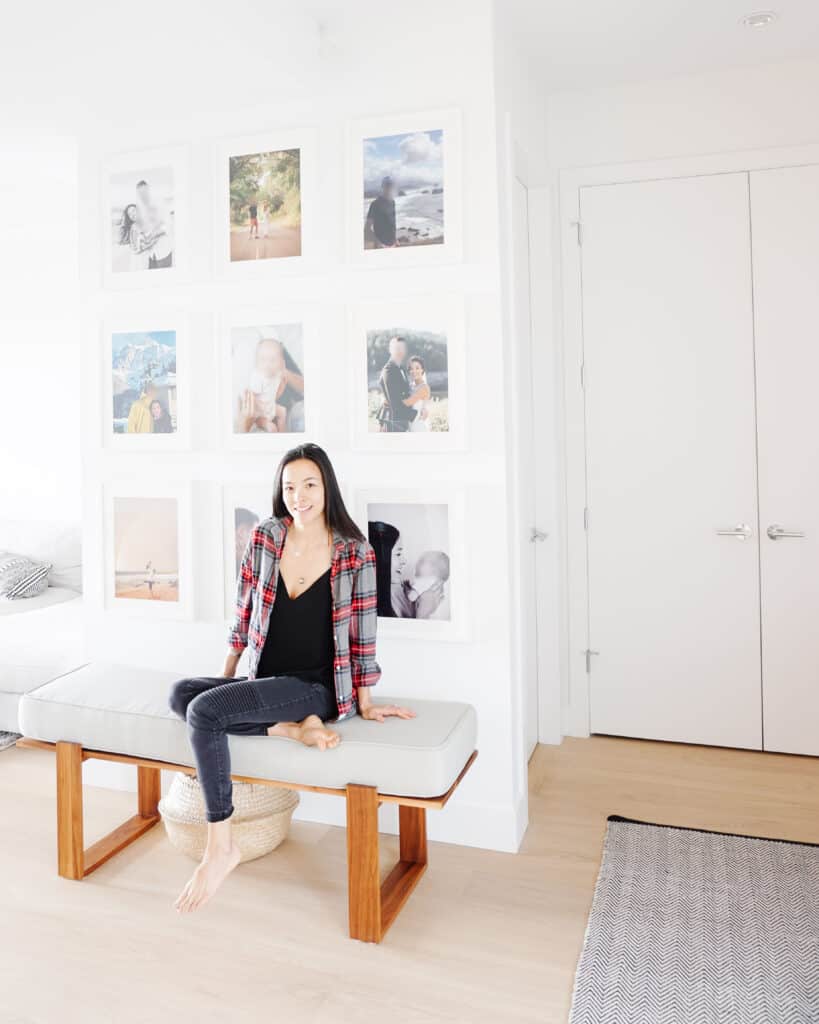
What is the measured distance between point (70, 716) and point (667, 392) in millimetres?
2564

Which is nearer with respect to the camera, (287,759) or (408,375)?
(287,759)

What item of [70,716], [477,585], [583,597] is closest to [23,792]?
[70,716]

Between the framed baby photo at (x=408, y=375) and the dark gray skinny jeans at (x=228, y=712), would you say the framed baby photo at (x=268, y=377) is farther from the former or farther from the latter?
the dark gray skinny jeans at (x=228, y=712)

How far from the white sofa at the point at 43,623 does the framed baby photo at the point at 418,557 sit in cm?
126

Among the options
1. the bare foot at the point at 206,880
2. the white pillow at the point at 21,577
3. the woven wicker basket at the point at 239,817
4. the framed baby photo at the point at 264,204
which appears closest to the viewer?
the bare foot at the point at 206,880

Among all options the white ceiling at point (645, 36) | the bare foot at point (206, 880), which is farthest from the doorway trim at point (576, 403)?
the bare foot at point (206, 880)

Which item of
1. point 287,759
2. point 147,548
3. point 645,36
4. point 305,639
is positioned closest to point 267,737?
point 287,759

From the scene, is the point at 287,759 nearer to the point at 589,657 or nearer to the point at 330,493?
the point at 330,493

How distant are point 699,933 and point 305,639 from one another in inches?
52.2

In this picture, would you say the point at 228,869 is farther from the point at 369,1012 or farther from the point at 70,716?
the point at 70,716

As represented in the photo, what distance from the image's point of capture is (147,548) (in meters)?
3.13

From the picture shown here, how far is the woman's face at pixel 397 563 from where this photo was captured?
2807 millimetres

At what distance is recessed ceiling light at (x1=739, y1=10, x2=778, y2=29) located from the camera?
2.86 meters

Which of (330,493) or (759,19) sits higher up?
(759,19)
